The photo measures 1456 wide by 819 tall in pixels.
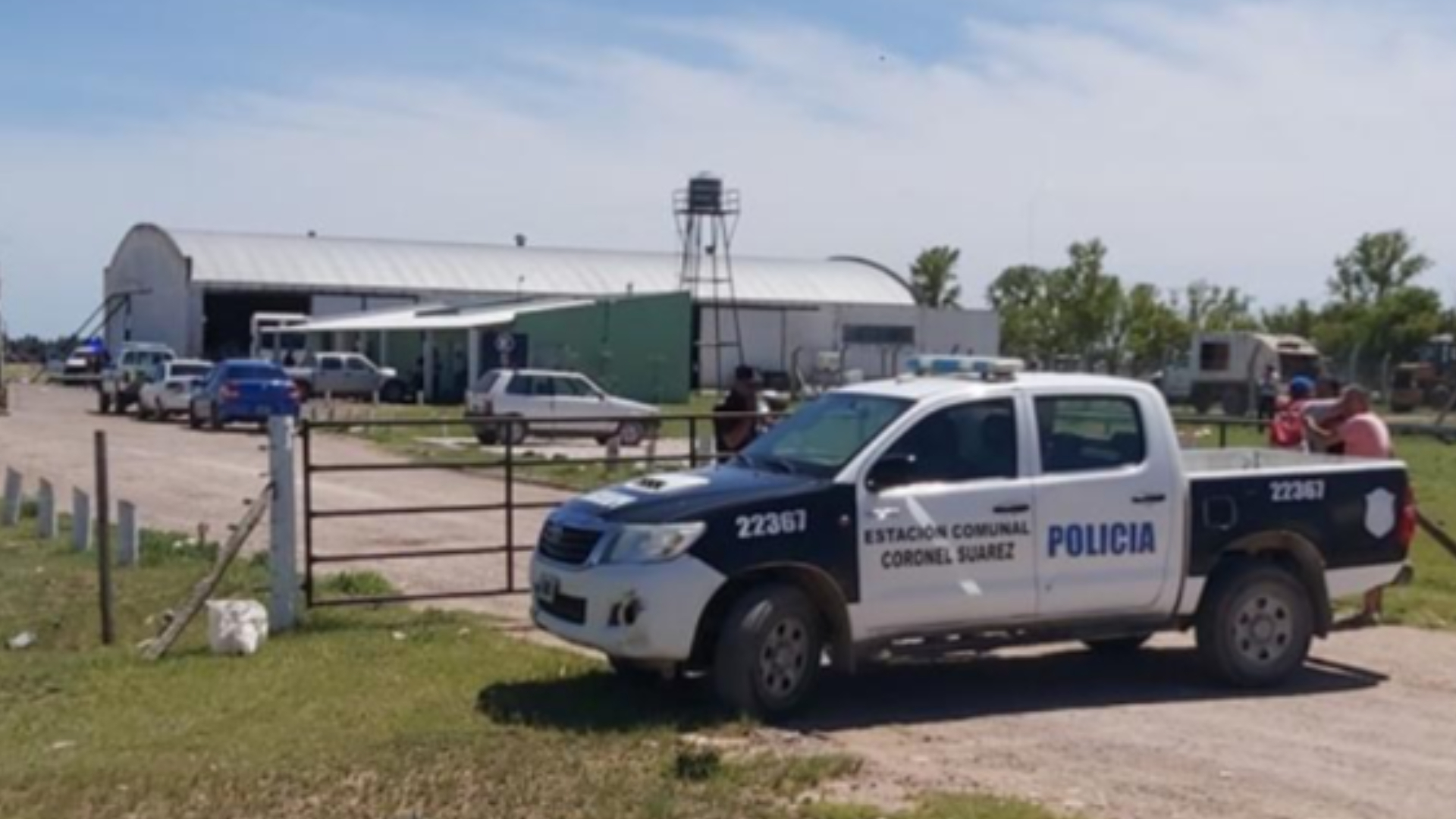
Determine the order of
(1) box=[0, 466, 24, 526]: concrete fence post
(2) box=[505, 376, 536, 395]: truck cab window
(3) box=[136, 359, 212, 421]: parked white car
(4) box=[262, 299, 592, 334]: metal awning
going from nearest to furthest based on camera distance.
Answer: (1) box=[0, 466, 24, 526]: concrete fence post
(2) box=[505, 376, 536, 395]: truck cab window
(3) box=[136, 359, 212, 421]: parked white car
(4) box=[262, 299, 592, 334]: metal awning

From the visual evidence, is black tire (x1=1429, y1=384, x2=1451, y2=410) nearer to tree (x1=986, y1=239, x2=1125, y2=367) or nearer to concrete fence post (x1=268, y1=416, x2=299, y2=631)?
tree (x1=986, y1=239, x2=1125, y2=367)

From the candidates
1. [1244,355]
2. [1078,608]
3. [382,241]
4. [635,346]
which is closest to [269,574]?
[1078,608]

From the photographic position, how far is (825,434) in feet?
37.3

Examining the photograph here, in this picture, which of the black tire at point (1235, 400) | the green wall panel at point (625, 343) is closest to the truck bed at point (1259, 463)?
the green wall panel at point (625, 343)

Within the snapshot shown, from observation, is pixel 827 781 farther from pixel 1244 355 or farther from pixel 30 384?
pixel 30 384

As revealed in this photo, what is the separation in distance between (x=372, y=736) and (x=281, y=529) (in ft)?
13.1

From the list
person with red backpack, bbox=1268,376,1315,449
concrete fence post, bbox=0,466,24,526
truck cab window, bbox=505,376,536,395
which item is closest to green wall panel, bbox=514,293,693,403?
truck cab window, bbox=505,376,536,395

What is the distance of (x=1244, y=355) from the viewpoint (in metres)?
65.0

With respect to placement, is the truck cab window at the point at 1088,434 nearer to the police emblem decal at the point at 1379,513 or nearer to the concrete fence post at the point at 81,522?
the police emblem decal at the point at 1379,513

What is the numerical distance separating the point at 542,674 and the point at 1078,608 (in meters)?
3.28

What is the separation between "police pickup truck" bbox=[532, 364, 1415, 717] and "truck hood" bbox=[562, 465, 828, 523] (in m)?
0.02

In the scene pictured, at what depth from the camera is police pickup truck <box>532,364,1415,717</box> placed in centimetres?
1034

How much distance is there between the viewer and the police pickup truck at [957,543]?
1034 centimetres

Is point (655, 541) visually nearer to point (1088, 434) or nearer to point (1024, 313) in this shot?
point (1088, 434)
